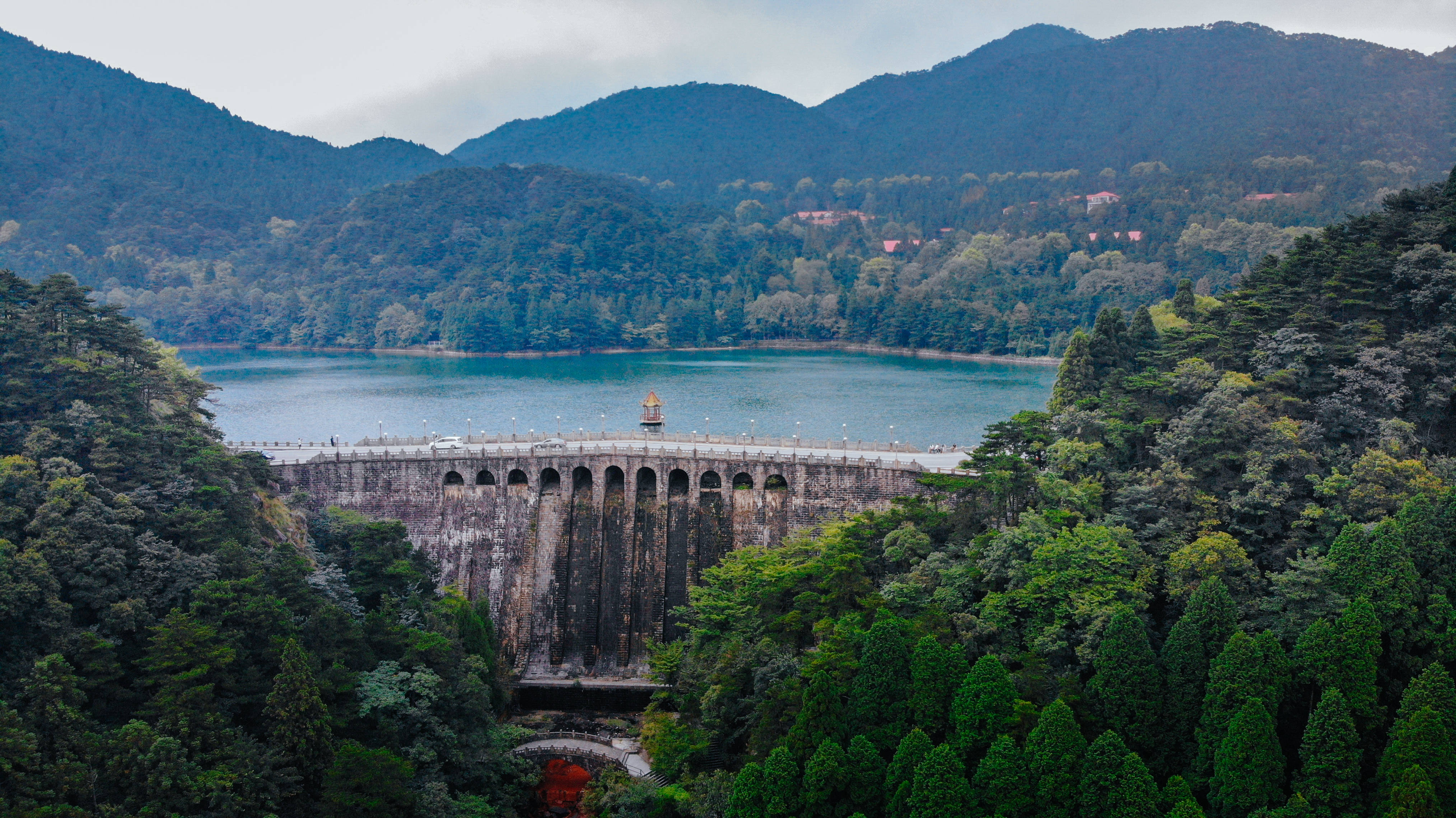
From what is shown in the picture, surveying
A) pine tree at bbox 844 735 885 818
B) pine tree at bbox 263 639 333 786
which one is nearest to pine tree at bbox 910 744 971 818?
pine tree at bbox 844 735 885 818

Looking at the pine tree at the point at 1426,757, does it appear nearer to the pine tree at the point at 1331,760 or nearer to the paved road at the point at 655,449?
the pine tree at the point at 1331,760

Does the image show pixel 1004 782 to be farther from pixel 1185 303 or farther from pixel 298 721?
pixel 1185 303

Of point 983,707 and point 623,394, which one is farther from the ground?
point 623,394

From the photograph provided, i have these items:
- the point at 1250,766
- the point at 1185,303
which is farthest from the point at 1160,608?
the point at 1185,303

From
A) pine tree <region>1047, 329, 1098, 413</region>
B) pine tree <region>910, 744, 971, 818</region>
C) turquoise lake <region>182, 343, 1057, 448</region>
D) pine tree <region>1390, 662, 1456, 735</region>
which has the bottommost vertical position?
pine tree <region>910, 744, 971, 818</region>

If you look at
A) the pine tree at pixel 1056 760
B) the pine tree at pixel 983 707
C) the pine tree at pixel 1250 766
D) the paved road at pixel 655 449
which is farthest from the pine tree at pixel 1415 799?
the paved road at pixel 655 449

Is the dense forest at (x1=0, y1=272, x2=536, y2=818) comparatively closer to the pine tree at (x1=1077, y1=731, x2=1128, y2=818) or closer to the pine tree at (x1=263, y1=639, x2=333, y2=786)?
the pine tree at (x1=263, y1=639, x2=333, y2=786)
